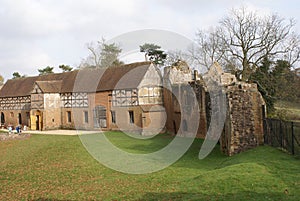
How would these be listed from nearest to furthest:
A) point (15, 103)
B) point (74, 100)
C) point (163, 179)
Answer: point (163, 179) → point (74, 100) → point (15, 103)

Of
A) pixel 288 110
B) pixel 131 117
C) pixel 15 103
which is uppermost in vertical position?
pixel 15 103

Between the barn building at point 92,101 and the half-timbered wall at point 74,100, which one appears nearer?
the barn building at point 92,101

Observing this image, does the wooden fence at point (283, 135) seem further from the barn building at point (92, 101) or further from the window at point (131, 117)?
the window at point (131, 117)

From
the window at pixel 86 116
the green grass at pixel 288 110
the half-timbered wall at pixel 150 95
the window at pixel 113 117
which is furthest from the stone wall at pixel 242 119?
the window at pixel 86 116

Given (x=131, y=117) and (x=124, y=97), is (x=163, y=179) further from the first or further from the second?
(x=124, y=97)

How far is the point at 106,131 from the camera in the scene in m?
32.9

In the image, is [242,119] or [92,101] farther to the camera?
[92,101]

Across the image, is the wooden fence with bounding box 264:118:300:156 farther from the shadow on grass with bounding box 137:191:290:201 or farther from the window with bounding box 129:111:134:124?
the window with bounding box 129:111:134:124

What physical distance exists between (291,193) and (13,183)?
1214cm

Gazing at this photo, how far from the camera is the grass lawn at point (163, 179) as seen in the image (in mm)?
10039

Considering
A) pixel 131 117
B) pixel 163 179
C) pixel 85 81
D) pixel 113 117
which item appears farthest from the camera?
pixel 85 81

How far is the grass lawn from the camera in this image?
1004 cm

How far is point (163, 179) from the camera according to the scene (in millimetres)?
12914

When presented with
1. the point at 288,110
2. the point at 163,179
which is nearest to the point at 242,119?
the point at 163,179
